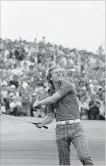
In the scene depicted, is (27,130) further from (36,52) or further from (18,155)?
(36,52)

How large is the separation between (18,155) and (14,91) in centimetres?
891

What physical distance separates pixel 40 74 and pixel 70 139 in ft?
48.2

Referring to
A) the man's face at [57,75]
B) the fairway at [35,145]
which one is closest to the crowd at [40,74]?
the fairway at [35,145]

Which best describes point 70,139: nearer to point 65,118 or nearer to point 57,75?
point 65,118

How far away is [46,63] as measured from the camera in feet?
70.7

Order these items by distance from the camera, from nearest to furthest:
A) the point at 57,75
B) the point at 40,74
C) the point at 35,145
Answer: the point at 57,75 < the point at 35,145 < the point at 40,74

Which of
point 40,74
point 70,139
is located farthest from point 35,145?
point 40,74

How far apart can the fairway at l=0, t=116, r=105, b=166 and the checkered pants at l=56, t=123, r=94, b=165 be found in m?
2.88

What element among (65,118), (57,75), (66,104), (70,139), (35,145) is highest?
(57,75)

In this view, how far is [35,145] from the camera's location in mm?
10641

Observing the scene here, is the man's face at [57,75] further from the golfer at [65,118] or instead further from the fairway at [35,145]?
the fairway at [35,145]

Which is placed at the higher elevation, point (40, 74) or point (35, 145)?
point (40, 74)

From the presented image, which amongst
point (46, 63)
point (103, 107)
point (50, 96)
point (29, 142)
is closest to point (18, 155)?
point (29, 142)

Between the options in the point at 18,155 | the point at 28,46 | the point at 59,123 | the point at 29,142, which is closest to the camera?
the point at 59,123
